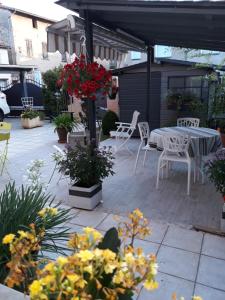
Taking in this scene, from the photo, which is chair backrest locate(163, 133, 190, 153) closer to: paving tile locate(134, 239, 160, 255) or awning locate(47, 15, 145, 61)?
paving tile locate(134, 239, 160, 255)

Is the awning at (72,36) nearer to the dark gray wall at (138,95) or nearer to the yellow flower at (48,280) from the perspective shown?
the dark gray wall at (138,95)

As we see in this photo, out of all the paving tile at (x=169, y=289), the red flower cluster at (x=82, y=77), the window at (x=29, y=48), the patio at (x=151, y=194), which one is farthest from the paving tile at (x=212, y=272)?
the window at (x=29, y=48)

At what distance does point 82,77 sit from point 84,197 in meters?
1.51

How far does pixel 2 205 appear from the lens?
6.34 feet

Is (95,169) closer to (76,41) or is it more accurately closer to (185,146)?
(185,146)

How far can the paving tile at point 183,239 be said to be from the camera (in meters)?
2.51

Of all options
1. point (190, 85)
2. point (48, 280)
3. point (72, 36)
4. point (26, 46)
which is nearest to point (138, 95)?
point (190, 85)

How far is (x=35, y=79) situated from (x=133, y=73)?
8.46 meters

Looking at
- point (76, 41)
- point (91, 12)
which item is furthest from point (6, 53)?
point (91, 12)

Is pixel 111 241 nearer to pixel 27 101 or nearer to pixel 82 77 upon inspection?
pixel 82 77

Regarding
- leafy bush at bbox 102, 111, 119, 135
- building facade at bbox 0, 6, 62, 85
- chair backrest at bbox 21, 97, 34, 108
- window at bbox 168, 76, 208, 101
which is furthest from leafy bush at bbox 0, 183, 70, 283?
building facade at bbox 0, 6, 62, 85

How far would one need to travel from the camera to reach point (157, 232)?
2.74 m

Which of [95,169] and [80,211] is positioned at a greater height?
[95,169]

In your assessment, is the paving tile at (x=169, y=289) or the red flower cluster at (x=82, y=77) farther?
the red flower cluster at (x=82, y=77)
